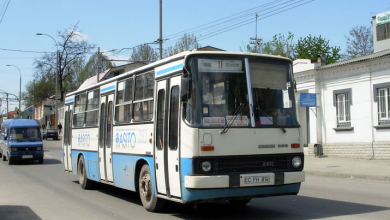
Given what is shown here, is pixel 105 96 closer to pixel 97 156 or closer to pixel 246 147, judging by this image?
pixel 97 156

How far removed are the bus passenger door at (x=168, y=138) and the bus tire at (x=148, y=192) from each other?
1.58 ft

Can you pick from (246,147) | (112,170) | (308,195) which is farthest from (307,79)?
(246,147)

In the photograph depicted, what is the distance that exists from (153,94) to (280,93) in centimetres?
251

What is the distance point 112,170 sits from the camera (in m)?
11.0

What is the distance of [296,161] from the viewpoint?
7.98 m

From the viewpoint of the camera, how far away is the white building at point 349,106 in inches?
814

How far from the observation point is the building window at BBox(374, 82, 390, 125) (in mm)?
20484

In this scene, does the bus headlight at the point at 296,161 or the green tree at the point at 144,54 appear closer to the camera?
the bus headlight at the point at 296,161

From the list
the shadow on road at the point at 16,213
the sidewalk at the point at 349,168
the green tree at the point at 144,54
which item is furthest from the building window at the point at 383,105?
the green tree at the point at 144,54

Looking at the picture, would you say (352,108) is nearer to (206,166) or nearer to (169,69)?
(169,69)

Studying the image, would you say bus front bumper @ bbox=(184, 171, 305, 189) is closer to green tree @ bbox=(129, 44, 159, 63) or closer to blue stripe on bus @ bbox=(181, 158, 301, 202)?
blue stripe on bus @ bbox=(181, 158, 301, 202)

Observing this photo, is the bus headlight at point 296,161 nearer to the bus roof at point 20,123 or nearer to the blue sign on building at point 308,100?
the blue sign on building at point 308,100

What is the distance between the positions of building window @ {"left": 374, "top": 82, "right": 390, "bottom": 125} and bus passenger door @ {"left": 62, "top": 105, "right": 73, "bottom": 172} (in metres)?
13.9

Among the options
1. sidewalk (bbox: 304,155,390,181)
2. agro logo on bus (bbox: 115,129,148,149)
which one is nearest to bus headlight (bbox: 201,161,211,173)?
agro logo on bus (bbox: 115,129,148,149)
